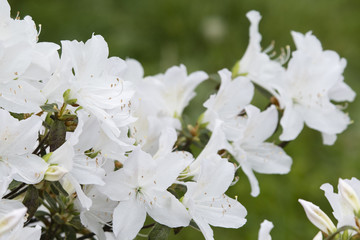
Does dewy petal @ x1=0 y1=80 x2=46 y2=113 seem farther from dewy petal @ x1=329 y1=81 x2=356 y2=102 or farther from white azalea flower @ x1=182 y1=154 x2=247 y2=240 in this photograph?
dewy petal @ x1=329 y1=81 x2=356 y2=102

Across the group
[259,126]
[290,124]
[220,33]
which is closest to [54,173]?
[259,126]


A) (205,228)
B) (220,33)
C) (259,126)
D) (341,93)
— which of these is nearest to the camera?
(205,228)

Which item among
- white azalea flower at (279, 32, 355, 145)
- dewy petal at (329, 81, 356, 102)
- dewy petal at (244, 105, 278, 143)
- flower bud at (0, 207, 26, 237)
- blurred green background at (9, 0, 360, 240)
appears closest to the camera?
flower bud at (0, 207, 26, 237)

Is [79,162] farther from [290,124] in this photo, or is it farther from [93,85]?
[290,124]

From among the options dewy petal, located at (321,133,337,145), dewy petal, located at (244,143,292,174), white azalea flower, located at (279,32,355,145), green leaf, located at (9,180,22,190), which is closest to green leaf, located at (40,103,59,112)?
green leaf, located at (9,180,22,190)

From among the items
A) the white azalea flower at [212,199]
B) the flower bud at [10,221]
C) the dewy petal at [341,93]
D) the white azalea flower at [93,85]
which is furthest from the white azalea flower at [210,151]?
the dewy petal at [341,93]

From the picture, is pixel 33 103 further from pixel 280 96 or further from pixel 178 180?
pixel 280 96
